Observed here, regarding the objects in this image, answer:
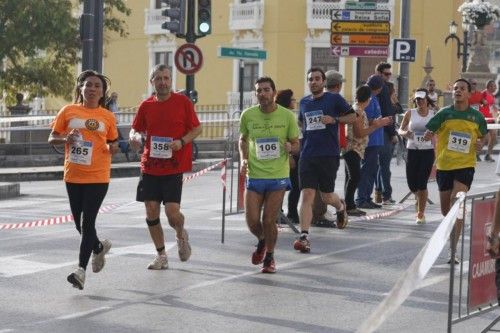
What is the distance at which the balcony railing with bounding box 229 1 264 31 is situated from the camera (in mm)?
57094

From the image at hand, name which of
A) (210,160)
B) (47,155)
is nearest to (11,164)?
(47,155)

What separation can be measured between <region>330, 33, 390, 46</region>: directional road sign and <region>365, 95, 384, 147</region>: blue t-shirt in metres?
8.43

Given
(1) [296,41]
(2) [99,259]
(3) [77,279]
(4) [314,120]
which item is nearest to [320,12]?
(1) [296,41]

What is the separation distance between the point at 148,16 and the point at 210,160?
28.4 metres

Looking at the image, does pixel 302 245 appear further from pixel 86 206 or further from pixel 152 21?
pixel 152 21

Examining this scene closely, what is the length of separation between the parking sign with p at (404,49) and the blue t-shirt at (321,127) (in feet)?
55.8

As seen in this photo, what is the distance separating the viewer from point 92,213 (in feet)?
38.0

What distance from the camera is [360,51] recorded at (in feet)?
90.7

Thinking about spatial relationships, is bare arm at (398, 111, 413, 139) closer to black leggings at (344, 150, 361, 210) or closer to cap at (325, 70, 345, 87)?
black leggings at (344, 150, 361, 210)

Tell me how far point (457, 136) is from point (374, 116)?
4.85 meters

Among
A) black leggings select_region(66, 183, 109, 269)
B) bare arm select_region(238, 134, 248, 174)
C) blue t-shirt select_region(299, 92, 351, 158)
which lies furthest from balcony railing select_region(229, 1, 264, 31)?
black leggings select_region(66, 183, 109, 269)

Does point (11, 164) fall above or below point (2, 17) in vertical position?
below

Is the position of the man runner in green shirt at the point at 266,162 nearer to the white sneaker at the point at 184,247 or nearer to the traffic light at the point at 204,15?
the white sneaker at the point at 184,247

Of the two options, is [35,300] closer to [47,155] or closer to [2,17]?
[47,155]
